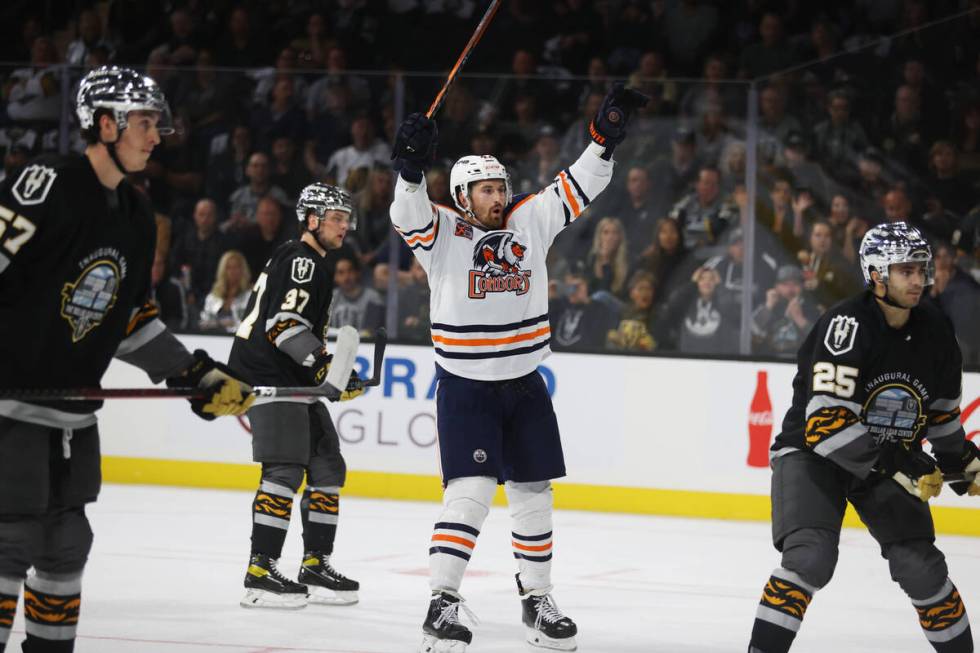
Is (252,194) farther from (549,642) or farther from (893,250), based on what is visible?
(893,250)

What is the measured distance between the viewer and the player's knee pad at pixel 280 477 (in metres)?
5.06

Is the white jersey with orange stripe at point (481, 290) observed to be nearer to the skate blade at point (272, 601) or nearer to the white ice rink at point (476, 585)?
the white ice rink at point (476, 585)

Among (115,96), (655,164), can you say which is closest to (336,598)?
(115,96)

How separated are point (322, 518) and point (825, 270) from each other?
12.1 feet

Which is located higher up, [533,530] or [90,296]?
[90,296]

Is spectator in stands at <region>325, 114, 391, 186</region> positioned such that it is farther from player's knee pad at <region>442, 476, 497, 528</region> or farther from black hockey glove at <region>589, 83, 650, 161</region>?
player's knee pad at <region>442, 476, 497, 528</region>

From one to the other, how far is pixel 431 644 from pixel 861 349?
1526 mm

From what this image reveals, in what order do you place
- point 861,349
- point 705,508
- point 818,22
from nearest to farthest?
point 861,349 → point 705,508 → point 818,22

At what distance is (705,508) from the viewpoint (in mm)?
7566

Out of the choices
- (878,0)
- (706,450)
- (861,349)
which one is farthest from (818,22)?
(861,349)

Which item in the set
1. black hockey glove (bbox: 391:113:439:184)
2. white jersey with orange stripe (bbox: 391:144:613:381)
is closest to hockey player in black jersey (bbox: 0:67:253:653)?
black hockey glove (bbox: 391:113:439:184)

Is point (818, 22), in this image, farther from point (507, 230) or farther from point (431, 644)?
point (431, 644)

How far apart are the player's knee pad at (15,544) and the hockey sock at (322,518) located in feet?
7.29

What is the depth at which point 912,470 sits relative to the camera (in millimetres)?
3664
